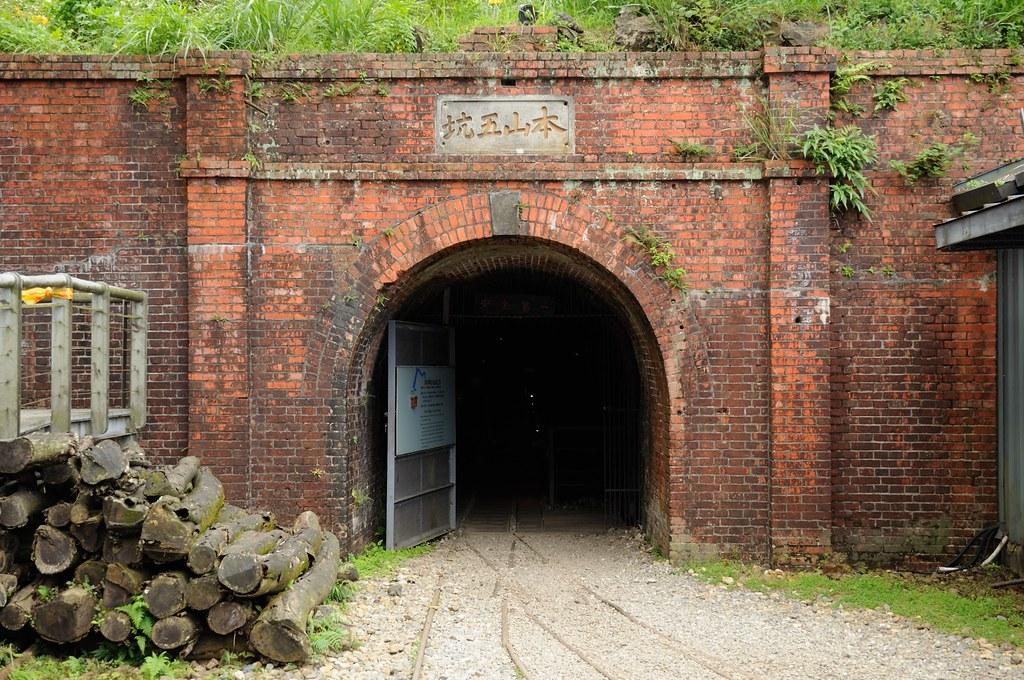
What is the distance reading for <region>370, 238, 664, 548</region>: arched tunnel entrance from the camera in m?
9.00

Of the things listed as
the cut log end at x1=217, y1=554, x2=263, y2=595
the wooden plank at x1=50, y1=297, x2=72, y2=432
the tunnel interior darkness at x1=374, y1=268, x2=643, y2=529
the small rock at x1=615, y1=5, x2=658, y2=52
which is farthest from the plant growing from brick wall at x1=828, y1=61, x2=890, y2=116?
the wooden plank at x1=50, y1=297, x2=72, y2=432

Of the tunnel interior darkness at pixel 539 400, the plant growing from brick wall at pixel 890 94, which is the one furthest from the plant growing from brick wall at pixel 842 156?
the tunnel interior darkness at pixel 539 400

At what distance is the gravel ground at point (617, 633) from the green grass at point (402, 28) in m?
5.36

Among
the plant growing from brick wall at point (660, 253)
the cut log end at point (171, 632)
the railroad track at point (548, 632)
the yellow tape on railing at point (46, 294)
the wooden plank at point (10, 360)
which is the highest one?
the plant growing from brick wall at point (660, 253)

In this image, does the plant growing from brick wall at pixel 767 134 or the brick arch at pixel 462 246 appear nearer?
the plant growing from brick wall at pixel 767 134

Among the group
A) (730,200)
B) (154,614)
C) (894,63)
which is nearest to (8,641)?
(154,614)

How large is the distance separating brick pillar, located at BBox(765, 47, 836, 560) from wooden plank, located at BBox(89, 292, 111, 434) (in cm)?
583

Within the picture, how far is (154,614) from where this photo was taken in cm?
532

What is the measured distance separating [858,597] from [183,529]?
5544mm

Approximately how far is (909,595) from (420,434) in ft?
17.2

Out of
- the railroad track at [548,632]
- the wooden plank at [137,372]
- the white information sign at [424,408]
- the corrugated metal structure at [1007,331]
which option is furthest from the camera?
the white information sign at [424,408]

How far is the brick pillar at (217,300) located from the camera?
7.86 metres

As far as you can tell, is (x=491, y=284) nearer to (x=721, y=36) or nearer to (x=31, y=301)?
(x=721, y=36)

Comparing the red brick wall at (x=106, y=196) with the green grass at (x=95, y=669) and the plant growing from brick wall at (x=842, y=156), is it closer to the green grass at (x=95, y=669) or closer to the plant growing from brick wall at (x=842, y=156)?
the green grass at (x=95, y=669)
